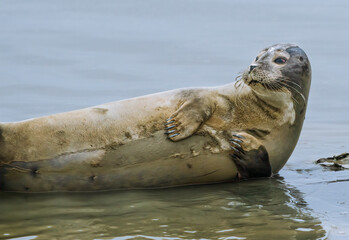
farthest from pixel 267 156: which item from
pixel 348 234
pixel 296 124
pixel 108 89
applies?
pixel 108 89

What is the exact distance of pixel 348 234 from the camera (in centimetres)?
584

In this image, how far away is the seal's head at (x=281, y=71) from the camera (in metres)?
7.39

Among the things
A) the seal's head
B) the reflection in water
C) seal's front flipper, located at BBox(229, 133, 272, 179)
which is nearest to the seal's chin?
the seal's head

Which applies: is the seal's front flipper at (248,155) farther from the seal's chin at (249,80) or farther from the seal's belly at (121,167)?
the seal's chin at (249,80)

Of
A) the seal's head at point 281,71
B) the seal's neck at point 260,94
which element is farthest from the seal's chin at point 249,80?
the seal's neck at point 260,94

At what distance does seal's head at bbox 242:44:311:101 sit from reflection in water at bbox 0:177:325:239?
2.87ft

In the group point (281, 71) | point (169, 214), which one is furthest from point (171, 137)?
point (281, 71)

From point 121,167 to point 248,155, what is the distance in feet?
3.67

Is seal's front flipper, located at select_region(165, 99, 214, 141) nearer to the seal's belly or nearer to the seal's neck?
the seal's belly

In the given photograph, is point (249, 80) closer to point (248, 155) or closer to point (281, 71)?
point (281, 71)

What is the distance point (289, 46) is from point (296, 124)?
0.71 metres

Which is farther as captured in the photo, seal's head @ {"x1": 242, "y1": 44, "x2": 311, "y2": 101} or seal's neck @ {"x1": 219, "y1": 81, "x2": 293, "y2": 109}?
seal's neck @ {"x1": 219, "y1": 81, "x2": 293, "y2": 109}

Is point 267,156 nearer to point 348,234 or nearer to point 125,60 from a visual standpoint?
point 348,234

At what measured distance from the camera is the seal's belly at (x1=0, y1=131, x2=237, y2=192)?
279 inches
